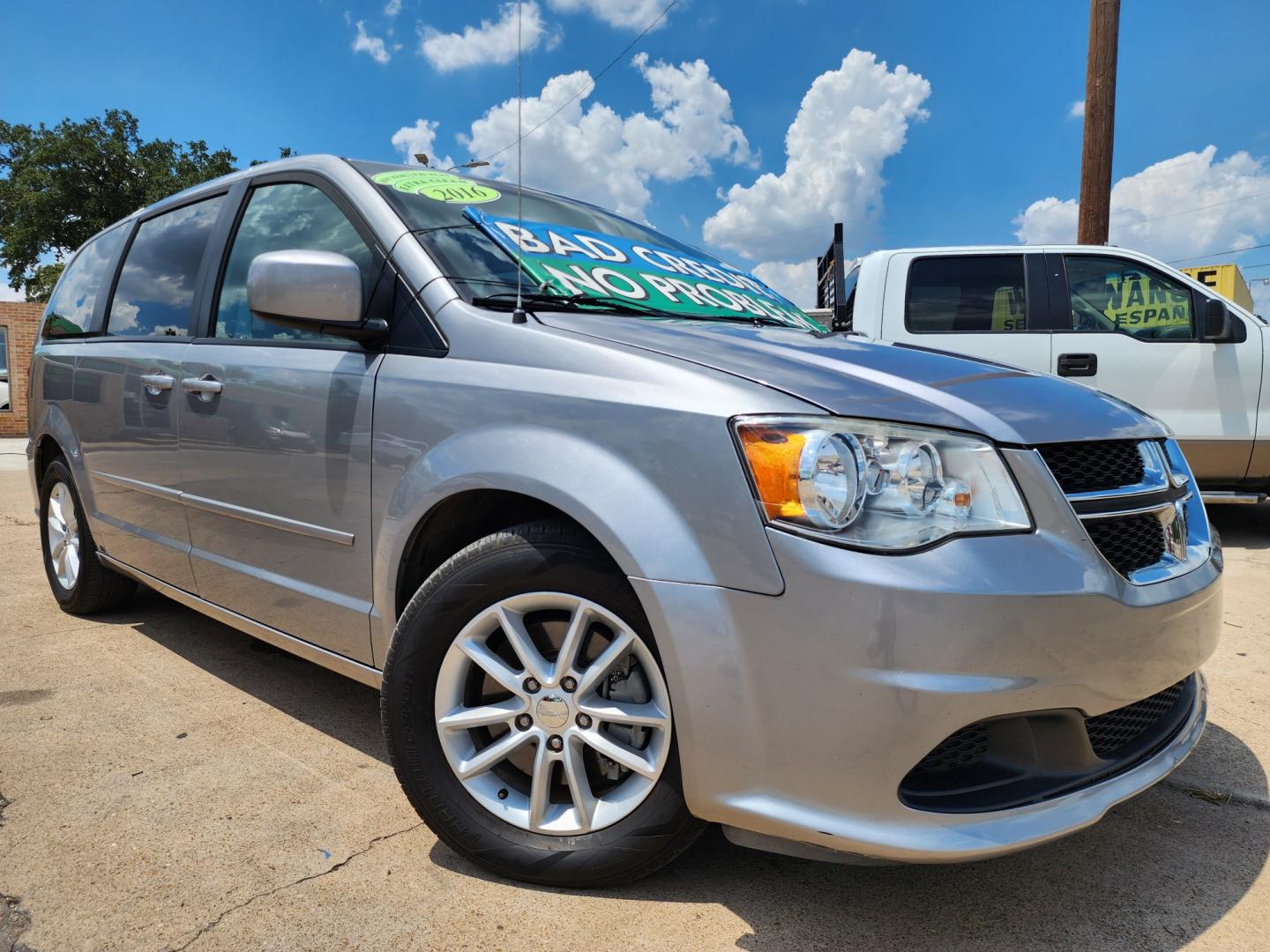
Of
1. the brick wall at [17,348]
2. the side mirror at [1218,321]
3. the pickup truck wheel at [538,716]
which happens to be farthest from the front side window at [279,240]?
the brick wall at [17,348]

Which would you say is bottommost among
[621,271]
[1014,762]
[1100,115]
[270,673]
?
[270,673]

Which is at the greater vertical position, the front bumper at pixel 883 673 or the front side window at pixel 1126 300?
the front side window at pixel 1126 300

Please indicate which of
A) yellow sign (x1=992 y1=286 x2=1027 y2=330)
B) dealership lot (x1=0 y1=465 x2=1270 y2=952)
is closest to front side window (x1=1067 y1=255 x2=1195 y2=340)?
yellow sign (x1=992 y1=286 x2=1027 y2=330)

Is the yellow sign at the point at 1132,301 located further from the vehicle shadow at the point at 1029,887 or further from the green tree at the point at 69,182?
the green tree at the point at 69,182

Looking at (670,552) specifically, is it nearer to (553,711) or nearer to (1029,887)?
(553,711)

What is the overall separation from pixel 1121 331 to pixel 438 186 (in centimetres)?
489

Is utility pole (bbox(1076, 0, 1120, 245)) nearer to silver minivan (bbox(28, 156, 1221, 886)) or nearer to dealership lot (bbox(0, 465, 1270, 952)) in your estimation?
dealership lot (bbox(0, 465, 1270, 952))

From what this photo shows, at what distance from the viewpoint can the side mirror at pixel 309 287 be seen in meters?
2.04

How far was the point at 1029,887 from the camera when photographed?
1804mm

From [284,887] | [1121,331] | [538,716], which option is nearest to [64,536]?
[284,887]

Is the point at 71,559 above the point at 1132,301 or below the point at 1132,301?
below

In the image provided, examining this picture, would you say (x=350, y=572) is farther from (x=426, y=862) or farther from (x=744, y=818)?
(x=744, y=818)

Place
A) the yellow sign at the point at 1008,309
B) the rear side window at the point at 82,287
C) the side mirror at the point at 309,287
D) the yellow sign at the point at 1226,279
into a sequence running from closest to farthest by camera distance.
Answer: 1. the side mirror at the point at 309,287
2. the rear side window at the point at 82,287
3. the yellow sign at the point at 1008,309
4. the yellow sign at the point at 1226,279

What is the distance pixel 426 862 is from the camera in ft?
6.24
